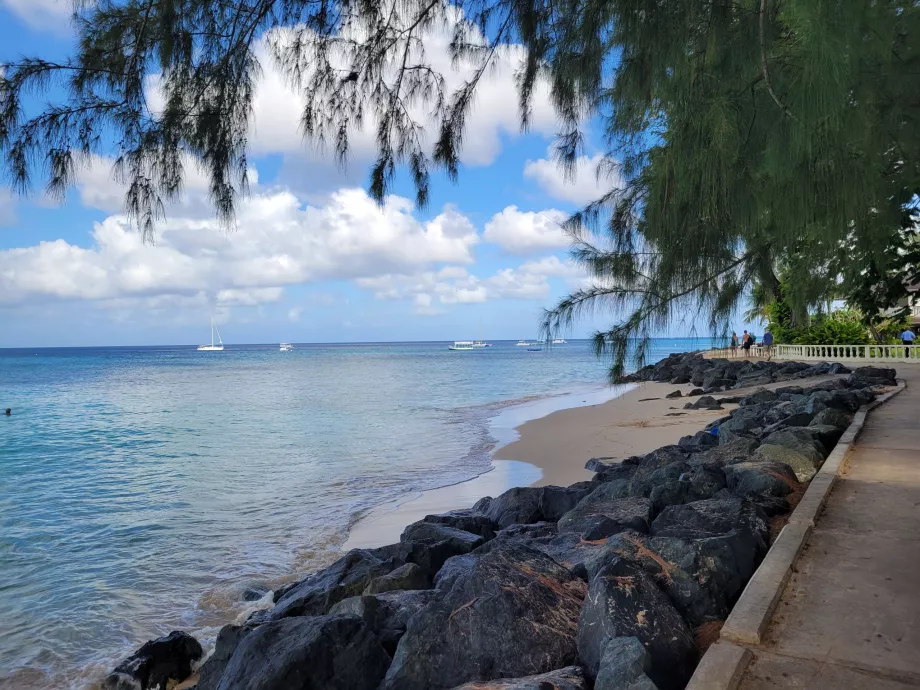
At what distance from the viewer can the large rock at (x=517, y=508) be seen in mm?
6402

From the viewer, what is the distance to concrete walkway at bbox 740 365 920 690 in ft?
7.59

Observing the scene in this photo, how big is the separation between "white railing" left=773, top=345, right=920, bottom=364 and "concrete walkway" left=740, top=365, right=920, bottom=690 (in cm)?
2038

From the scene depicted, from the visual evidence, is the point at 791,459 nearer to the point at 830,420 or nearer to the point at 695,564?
the point at 830,420

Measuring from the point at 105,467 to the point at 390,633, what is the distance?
11.8m

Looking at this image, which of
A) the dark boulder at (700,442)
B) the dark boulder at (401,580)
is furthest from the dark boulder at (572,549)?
the dark boulder at (700,442)

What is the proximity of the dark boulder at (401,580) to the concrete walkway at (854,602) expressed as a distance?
243 cm

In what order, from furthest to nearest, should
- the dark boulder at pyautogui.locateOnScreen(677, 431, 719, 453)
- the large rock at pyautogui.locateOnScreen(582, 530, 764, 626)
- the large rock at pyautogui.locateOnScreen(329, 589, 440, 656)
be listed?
the dark boulder at pyautogui.locateOnScreen(677, 431, 719, 453)
the large rock at pyautogui.locateOnScreen(329, 589, 440, 656)
the large rock at pyautogui.locateOnScreen(582, 530, 764, 626)

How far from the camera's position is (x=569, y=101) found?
4.16 meters

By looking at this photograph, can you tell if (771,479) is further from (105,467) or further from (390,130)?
(105,467)

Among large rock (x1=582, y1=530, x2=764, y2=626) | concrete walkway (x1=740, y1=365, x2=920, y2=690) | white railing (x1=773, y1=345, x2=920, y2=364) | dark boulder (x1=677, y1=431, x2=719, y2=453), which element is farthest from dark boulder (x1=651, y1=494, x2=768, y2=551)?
white railing (x1=773, y1=345, x2=920, y2=364)

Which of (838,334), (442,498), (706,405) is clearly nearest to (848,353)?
(838,334)

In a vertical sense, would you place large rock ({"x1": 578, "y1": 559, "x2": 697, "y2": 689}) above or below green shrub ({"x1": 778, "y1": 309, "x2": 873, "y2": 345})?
below

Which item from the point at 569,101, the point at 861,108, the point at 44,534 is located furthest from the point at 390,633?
the point at 44,534

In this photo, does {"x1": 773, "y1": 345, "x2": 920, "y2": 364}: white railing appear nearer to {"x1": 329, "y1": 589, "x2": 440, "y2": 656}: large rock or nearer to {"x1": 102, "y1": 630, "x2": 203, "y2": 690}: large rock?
{"x1": 329, "y1": 589, "x2": 440, "y2": 656}: large rock
